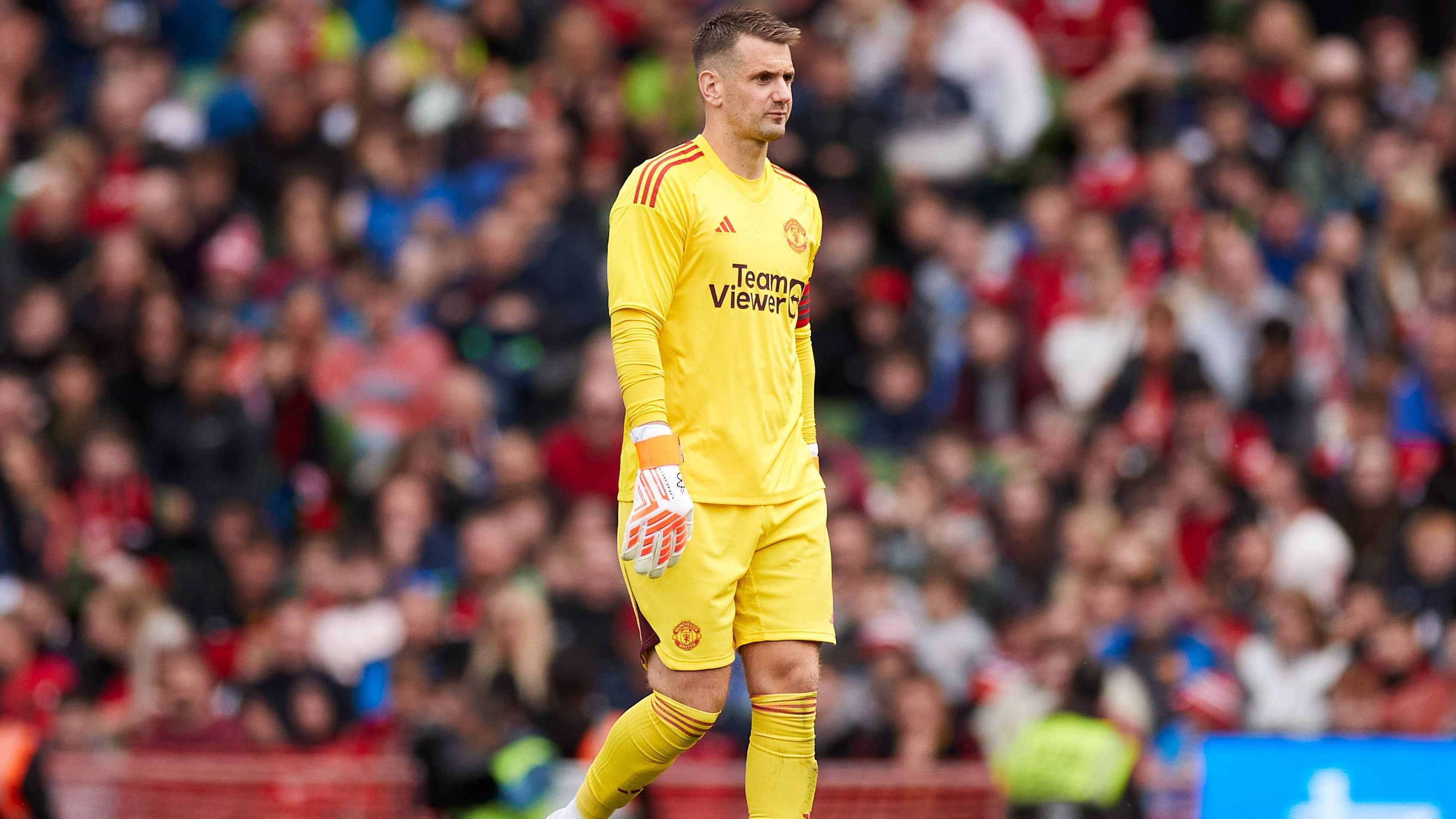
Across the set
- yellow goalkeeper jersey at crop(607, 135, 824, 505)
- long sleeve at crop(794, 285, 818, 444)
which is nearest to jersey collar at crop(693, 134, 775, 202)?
yellow goalkeeper jersey at crop(607, 135, 824, 505)

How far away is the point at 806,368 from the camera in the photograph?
7.61m

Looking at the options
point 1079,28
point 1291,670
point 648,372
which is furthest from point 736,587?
point 1079,28

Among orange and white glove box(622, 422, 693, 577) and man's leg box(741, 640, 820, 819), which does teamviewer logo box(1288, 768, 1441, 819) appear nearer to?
man's leg box(741, 640, 820, 819)

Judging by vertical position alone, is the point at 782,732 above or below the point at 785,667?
below

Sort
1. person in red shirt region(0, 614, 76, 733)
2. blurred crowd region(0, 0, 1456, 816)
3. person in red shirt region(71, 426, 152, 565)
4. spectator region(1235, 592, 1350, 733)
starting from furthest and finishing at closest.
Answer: person in red shirt region(71, 426, 152, 565) → person in red shirt region(0, 614, 76, 733) → blurred crowd region(0, 0, 1456, 816) → spectator region(1235, 592, 1350, 733)

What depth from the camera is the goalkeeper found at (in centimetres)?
703

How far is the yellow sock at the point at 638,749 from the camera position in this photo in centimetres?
711

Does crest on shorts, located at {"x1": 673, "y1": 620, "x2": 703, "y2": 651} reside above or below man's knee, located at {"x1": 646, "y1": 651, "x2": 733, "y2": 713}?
above

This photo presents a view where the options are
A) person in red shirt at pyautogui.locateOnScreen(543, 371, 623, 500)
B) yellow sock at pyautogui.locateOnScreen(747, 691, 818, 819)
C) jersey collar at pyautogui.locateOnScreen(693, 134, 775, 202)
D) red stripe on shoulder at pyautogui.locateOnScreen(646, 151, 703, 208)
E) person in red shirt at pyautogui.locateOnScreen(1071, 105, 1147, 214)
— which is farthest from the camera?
person in red shirt at pyautogui.locateOnScreen(1071, 105, 1147, 214)

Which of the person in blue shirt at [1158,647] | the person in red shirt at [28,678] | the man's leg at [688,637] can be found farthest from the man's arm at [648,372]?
the person in red shirt at [28,678]

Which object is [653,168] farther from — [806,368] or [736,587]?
[736,587]

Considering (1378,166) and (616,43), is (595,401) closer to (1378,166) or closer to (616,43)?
(616,43)

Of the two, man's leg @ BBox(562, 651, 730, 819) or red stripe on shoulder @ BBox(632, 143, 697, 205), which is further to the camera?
man's leg @ BBox(562, 651, 730, 819)

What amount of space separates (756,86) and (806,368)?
3.56ft
